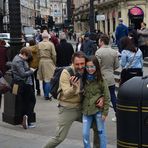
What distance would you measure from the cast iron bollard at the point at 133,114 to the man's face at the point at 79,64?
109cm

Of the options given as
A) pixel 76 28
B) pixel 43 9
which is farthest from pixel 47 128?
pixel 43 9

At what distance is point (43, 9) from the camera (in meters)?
177

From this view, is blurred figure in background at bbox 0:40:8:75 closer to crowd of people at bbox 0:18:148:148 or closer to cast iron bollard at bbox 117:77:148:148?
crowd of people at bbox 0:18:148:148

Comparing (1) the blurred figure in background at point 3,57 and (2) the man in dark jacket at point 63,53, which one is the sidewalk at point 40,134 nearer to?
(2) the man in dark jacket at point 63,53

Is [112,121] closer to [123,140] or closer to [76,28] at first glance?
[123,140]

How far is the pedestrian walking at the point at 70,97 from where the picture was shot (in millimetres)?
7168

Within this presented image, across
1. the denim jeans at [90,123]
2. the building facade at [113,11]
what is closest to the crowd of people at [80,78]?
the denim jeans at [90,123]

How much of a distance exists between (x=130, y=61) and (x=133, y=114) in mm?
4979

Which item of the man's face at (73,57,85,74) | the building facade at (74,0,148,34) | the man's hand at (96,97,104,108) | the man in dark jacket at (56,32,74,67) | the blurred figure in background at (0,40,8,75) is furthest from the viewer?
the building facade at (74,0,148,34)

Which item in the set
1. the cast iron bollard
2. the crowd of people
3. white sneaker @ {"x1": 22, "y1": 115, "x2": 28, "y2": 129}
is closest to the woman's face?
the crowd of people

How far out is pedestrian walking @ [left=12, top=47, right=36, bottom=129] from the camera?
10469 millimetres

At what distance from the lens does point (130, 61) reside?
10.9 m

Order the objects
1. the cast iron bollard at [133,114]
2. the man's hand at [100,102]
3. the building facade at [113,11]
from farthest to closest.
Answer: the building facade at [113,11] < the man's hand at [100,102] < the cast iron bollard at [133,114]

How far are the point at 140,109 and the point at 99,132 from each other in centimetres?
157
